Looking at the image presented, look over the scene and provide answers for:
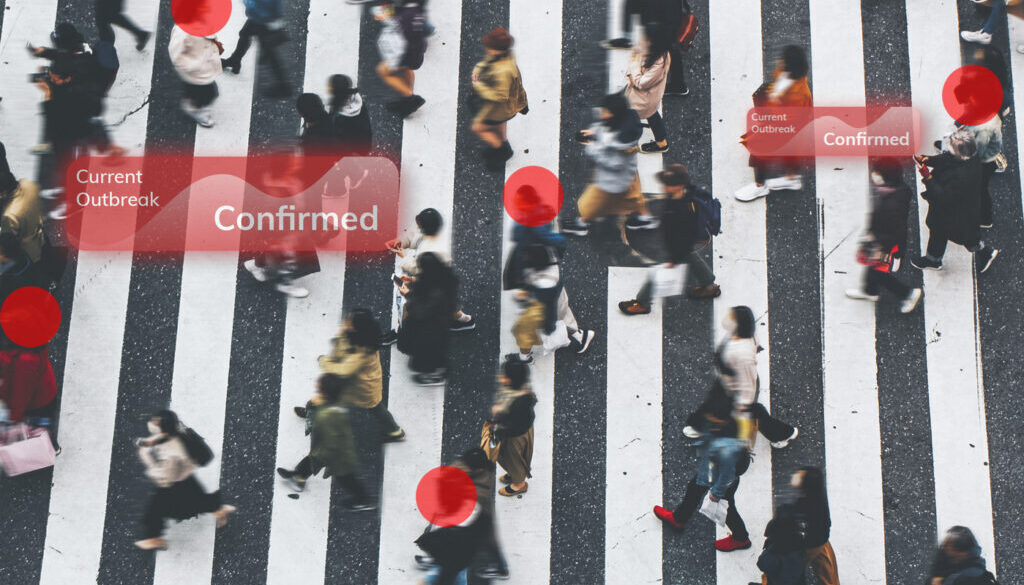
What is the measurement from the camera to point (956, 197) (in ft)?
27.5

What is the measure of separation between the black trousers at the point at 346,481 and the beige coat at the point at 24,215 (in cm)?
279

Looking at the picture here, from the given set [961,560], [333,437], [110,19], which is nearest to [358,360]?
[333,437]

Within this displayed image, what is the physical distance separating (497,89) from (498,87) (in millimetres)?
19

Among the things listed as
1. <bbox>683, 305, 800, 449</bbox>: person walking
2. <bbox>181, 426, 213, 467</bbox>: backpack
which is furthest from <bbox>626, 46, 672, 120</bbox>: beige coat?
<bbox>181, 426, 213, 467</bbox>: backpack

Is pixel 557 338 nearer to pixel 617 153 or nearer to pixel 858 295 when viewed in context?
pixel 617 153

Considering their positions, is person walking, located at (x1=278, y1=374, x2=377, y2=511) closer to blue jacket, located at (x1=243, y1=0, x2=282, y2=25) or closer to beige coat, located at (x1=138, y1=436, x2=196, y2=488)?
beige coat, located at (x1=138, y1=436, x2=196, y2=488)

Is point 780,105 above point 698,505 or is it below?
above

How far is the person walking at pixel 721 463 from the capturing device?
7.64 meters

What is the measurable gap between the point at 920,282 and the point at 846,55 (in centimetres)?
219

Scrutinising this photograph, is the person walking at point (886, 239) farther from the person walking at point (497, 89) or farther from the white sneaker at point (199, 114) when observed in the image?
the white sneaker at point (199, 114)

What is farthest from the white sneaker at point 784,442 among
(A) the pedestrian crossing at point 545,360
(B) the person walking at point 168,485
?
(B) the person walking at point 168,485

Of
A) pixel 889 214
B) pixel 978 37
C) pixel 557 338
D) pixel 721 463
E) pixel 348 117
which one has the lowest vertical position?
pixel 721 463

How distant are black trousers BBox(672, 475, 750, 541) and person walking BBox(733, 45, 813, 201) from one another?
2.64m

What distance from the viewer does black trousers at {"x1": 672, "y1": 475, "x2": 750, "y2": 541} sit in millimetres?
8062
